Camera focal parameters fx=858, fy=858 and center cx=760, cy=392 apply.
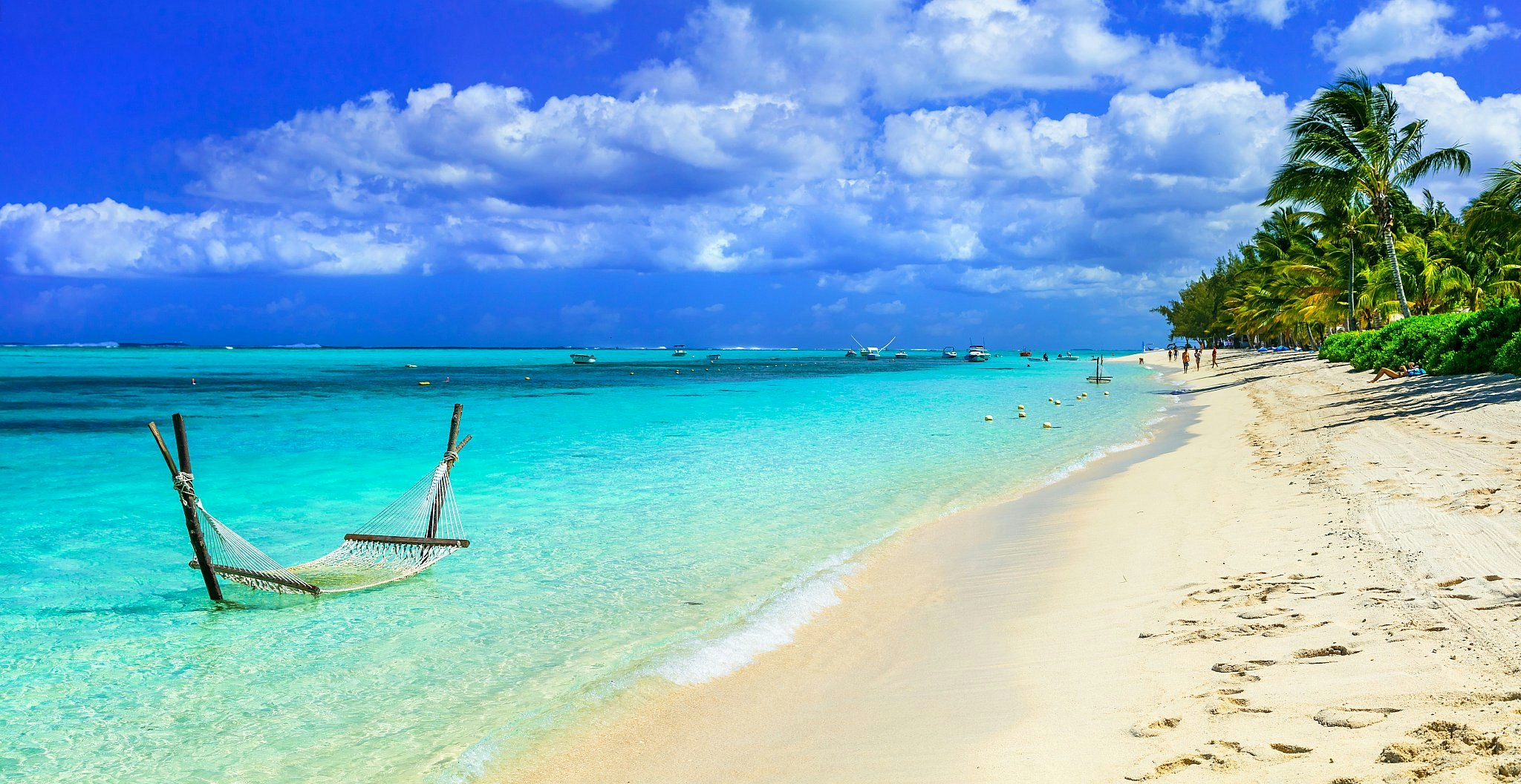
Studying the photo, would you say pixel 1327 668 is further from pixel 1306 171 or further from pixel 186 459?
pixel 1306 171

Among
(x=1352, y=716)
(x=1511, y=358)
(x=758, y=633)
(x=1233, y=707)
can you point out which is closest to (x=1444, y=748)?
(x=1352, y=716)

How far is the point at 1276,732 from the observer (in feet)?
13.5

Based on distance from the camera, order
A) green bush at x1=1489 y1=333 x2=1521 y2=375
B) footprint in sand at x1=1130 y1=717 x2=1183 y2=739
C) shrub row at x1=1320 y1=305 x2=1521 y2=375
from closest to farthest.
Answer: footprint in sand at x1=1130 y1=717 x2=1183 y2=739
green bush at x1=1489 y1=333 x2=1521 y2=375
shrub row at x1=1320 y1=305 x2=1521 y2=375

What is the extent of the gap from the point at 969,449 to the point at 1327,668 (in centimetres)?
1667

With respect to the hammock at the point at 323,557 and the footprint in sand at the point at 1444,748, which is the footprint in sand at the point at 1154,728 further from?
the hammock at the point at 323,557

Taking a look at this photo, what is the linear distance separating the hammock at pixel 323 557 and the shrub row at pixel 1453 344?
22.0 m

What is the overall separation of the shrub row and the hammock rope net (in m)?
22.0

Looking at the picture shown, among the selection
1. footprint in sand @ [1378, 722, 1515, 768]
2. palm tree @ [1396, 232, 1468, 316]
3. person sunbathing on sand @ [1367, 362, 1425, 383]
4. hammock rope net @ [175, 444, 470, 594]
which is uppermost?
palm tree @ [1396, 232, 1468, 316]

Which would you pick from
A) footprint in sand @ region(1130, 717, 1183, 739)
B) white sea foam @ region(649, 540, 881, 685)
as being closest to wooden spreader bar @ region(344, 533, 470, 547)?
white sea foam @ region(649, 540, 881, 685)

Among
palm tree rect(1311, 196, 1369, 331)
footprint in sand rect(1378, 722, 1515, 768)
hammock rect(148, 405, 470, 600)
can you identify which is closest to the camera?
footprint in sand rect(1378, 722, 1515, 768)

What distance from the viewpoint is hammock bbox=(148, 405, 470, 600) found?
8453mm

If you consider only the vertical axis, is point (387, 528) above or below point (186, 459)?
below

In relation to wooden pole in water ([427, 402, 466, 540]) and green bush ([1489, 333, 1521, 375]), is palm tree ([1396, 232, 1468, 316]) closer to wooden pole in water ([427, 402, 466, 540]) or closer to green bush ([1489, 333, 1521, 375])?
green bush ([1489, 333, 1521, 375])

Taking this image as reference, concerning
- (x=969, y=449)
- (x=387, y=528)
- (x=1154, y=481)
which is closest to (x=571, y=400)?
(x=969, y=449)
